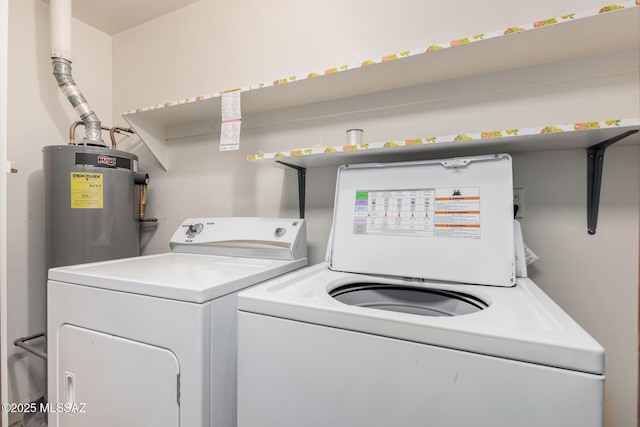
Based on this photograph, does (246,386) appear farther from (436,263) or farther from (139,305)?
(436,263)

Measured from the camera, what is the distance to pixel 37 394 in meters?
1.74

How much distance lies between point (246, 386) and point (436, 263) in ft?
2.48

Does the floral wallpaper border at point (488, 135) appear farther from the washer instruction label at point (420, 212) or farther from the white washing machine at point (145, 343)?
the white washing machine at point (145, 343)

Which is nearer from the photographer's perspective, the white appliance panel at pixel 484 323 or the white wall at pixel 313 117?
the white appliance panel at pixel 484 323

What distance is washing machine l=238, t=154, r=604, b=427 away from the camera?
1.82 feet

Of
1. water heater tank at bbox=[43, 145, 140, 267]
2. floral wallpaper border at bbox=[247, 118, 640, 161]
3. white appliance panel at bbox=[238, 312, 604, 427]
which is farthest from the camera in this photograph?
water heater tank at bbox=[43, 145, 140, 267]

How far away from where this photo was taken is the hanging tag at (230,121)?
143 cm

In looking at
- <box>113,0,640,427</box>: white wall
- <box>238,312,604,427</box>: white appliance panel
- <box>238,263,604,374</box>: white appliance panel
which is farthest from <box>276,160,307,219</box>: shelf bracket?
<box>238,312,604,427</box>: white appliance panel

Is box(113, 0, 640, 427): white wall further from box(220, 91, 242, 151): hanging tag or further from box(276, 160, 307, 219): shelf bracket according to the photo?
box(220, 91, 242, 151): hanging tag

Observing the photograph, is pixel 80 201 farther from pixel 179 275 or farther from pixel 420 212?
pixel 420 212

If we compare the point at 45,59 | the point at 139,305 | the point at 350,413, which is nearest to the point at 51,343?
the point at 139,305

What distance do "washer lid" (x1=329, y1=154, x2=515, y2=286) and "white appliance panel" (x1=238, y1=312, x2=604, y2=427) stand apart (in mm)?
502

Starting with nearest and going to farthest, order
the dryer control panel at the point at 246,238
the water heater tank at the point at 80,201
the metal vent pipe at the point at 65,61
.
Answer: the dryer control panel at the point at 246,238
the water heater tank at the point at 80,201
the metal vent pipe at the point at 65,61

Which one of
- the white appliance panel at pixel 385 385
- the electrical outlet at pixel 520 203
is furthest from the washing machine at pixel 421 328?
the electrical outlet at pixel 520 203
